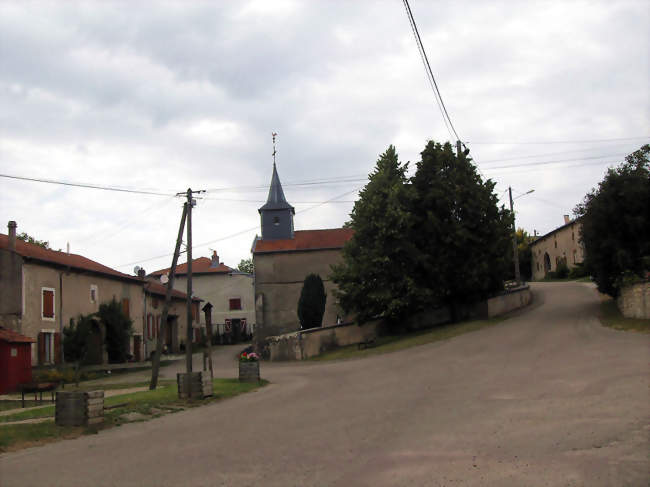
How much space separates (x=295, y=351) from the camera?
3466cm

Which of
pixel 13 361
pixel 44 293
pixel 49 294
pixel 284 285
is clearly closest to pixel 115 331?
pixel 49 294

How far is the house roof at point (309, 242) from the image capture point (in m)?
49.1

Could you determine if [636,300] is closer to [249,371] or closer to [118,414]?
[249,371]

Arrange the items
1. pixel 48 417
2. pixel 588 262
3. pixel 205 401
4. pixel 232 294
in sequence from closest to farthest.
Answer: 1. pixel 48 417
2. pixel 205 401
3. pixel 588 262
4. pixel 232 294

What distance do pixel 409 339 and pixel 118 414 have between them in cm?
1996

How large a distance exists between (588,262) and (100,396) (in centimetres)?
2356

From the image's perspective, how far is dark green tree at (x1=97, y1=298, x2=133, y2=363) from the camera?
128ft

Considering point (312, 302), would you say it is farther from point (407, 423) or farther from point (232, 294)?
point (407, 423)

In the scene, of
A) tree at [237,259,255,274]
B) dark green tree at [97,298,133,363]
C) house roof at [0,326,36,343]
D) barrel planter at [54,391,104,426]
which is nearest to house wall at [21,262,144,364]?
dark green tree at [97,298,133,363]

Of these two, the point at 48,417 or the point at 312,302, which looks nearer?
the point at 48,417

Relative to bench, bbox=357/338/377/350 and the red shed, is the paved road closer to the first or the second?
bench, bbox=357/338/377/350

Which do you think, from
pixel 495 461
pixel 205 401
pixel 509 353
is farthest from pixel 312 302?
pixel 495 461

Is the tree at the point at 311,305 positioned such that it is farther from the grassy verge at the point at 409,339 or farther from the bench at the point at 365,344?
the bench at the point at 365,344

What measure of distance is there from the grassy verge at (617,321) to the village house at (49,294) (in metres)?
27.3
